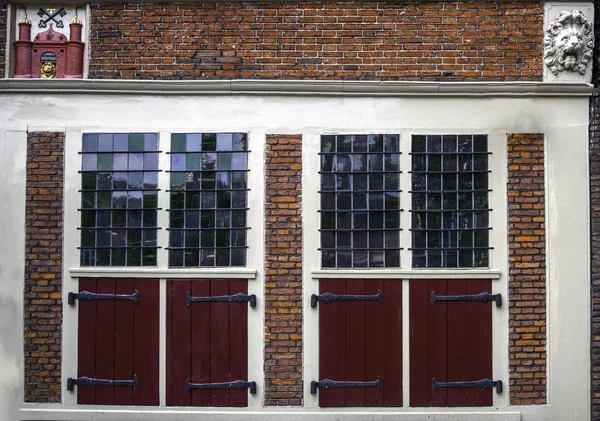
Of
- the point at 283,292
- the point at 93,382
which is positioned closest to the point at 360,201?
the point at 283,292

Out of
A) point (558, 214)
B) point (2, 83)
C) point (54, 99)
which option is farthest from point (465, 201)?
point (2, 83)

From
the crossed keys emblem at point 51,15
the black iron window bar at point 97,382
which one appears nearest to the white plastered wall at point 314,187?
the black iron window bar at point 97,382

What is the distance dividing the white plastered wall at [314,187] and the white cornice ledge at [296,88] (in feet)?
0.25

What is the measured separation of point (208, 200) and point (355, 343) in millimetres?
2463

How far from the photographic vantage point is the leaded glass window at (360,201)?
7586 millimetres

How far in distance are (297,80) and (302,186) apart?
127 cm

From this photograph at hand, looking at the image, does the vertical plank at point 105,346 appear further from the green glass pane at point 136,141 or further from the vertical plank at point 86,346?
the green glass pane at point 136,141

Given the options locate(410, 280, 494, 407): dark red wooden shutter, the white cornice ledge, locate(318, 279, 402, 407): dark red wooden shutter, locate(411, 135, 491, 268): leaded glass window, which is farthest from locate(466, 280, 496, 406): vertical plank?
the white cornice ledge

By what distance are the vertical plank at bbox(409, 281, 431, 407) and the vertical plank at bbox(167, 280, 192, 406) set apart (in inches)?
105

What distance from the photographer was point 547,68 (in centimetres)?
763

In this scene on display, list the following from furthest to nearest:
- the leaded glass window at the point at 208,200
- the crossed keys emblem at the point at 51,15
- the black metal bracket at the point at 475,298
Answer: the crossed keys emblem at the point at 51,15 → the leaded glass window at the point at 208,200 → the black metal bracket at the point at 475,298

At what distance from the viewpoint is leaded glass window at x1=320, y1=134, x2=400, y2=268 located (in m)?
7.59

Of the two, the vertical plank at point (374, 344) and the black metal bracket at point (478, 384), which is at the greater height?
the vertical plank at point (374, 344)

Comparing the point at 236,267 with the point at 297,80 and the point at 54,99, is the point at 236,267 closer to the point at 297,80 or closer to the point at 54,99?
the point at 297,80
